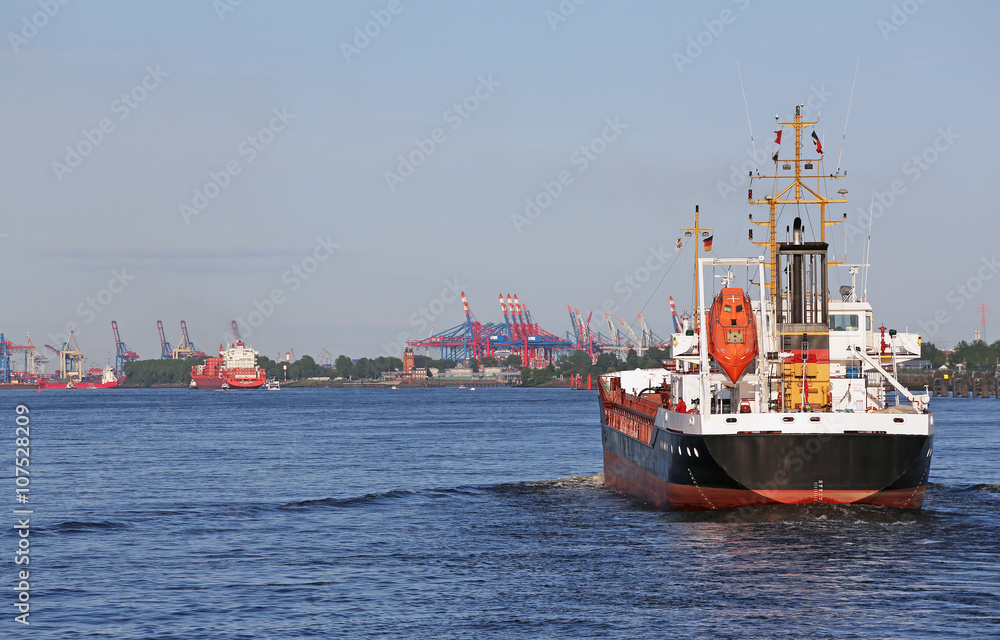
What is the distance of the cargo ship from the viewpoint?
97.9ft

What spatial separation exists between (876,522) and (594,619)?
1224cm

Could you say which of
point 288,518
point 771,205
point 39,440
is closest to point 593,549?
point 288,518

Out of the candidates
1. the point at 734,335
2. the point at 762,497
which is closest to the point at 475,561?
the point at 762,497

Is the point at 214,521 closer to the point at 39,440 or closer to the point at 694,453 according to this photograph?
the point at 694,453

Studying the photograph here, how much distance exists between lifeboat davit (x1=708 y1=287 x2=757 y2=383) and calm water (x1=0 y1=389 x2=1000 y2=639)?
4.85m

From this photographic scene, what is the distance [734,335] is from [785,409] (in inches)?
108

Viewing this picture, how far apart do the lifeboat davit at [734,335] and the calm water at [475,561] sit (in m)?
4.85

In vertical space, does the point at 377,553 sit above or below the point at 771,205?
below

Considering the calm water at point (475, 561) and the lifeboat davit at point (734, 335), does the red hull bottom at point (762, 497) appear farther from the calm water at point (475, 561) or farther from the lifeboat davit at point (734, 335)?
the lifeboat davit at point (734, 335)

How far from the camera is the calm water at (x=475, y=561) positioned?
21141 mm

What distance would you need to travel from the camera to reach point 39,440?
78.5 metres

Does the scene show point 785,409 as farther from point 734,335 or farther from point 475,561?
point 475,561

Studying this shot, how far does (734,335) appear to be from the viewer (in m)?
33.5

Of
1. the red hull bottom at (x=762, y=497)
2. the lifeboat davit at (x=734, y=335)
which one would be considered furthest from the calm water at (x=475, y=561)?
the lifeboat davit at (x=734, y=335)
